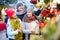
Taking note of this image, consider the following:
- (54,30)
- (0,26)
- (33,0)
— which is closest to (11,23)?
(0,26)

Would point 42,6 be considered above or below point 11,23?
above

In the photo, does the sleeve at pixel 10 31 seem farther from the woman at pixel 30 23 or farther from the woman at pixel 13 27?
the woman at pixel 30 23

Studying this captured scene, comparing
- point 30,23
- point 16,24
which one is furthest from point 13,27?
point 30,23

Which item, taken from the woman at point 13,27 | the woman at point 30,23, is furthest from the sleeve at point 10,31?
the woman at point 30,23

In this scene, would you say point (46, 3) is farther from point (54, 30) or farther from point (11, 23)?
point (54, 30)

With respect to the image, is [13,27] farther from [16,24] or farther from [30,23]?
[30,23]

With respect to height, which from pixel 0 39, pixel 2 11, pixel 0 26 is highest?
pixel 2 11

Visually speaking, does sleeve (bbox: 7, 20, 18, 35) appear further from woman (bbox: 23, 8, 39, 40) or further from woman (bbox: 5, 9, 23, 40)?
woman (bbox: 23, 8, 39, 40)

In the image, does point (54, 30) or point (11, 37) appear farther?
point (11, 37)

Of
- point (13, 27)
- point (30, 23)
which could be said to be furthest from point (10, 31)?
point (30, 23)

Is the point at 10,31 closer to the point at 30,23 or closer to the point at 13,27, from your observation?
the point at 13,27

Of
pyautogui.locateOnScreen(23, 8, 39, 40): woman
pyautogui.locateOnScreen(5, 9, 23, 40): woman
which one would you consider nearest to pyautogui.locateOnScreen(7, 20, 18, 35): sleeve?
pyautogui.locateOnScreen(5, 9, 23, 40): woman

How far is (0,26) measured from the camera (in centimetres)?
105

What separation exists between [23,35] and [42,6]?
286mm
